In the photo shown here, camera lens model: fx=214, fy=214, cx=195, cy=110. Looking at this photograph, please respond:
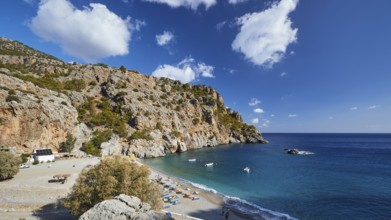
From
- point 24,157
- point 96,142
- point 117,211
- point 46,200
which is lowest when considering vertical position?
point 46,200

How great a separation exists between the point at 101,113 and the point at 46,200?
56311 millimetres

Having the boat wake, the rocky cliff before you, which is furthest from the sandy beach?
the rocky cliff

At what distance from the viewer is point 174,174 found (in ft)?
153

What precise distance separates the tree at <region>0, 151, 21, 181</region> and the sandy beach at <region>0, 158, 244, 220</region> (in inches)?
39.1

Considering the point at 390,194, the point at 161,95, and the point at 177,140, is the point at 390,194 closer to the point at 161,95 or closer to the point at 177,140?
the point at 177,140

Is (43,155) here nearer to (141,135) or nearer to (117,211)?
(141,135)

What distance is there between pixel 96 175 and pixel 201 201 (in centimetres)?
1627

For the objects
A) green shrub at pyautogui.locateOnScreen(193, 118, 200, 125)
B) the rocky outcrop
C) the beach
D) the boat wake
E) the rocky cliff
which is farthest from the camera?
green shrub at pyautogui.locateOnScreen(193, 118, 200, 125)

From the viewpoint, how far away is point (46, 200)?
72.4ft

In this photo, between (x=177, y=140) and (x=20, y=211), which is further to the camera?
(x=177, y=140)

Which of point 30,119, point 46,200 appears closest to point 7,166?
point 46,200

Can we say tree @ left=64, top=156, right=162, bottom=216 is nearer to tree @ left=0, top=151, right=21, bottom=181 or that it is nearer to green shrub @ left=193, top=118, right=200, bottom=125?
tree @ left=0, top=151, right=21, bottom=181

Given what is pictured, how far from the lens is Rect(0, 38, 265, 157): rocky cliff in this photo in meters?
46.9

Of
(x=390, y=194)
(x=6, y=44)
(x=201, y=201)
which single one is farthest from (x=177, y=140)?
(x=6, y=44)
